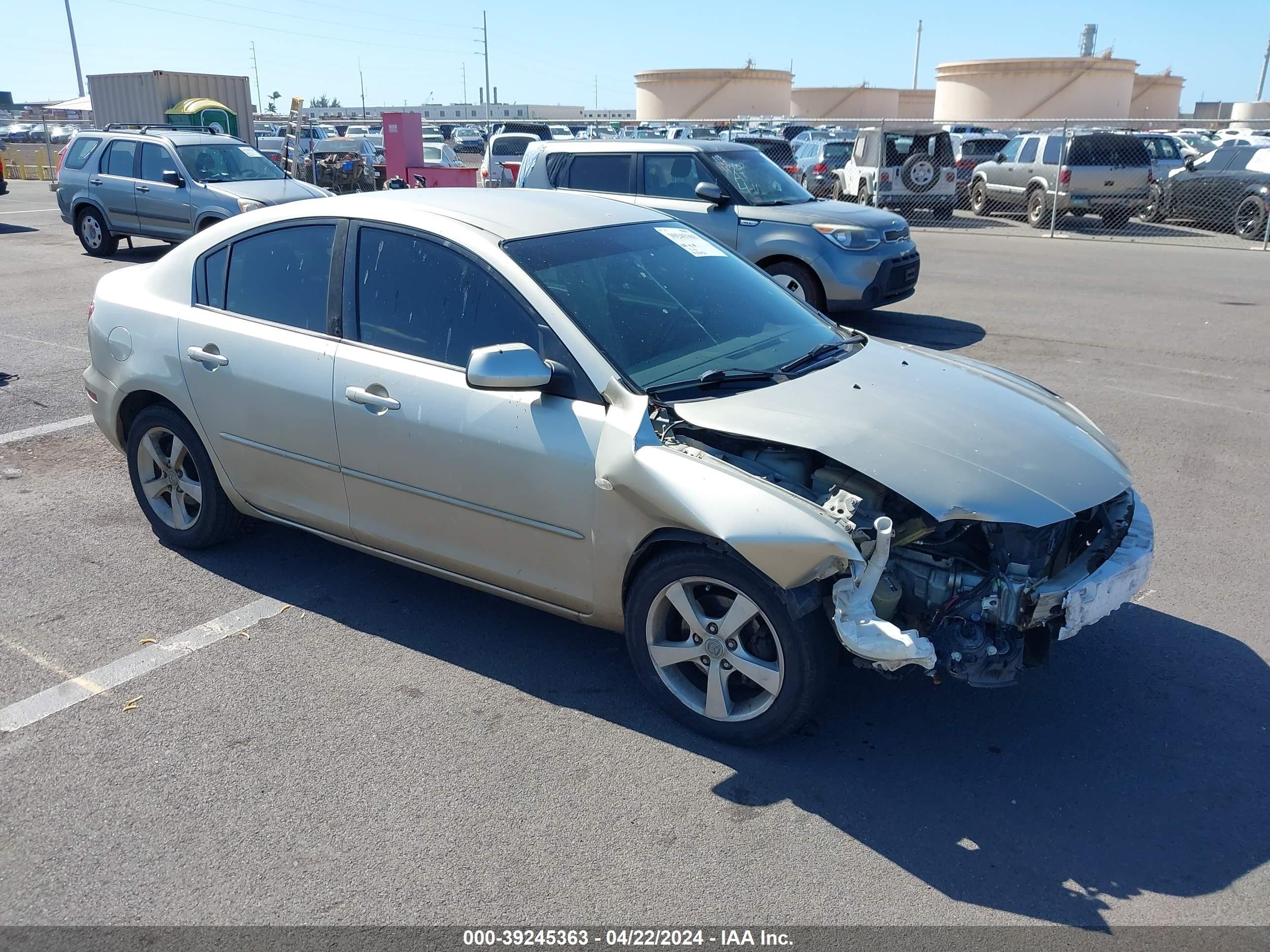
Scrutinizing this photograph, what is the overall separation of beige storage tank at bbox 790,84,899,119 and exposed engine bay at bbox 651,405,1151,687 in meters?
63.2

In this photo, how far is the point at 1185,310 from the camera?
11.6 m

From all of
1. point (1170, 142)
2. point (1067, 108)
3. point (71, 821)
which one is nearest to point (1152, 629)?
point (71, 821)

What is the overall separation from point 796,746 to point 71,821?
7.77 feet

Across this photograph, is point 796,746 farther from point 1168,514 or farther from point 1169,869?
point 1168,514

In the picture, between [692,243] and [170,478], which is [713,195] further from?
[170,478]

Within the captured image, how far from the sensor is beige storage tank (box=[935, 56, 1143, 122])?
50.7m

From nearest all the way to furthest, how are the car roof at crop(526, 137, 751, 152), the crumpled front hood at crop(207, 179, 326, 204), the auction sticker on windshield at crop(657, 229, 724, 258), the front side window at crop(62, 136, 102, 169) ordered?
the auction sticker on windshield at crop(657, 229, 724, 258) → the car roof at crop(526, 137, 751, 152) → the crumpled front hood at crop(207, 179, 326, 204) → the front side window at crop(62, 136, 102, 169)

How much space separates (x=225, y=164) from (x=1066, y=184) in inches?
575

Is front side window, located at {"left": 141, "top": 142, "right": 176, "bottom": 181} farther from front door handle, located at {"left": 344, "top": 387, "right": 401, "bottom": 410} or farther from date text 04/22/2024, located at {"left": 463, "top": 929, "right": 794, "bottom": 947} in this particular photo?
date text 04/22/2024, located at {"left": 463, "top": 929, "right": 794, "bottom": 947}

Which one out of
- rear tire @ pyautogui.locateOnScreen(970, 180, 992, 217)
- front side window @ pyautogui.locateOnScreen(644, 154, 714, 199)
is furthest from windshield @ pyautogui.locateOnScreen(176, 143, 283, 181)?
rear tire @ pyautogui.locateOnScreen(970, 180, 992, 217)

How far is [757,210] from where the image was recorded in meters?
10.4

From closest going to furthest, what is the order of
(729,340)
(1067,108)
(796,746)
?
(796,746)
(729,340)
(1067,108)

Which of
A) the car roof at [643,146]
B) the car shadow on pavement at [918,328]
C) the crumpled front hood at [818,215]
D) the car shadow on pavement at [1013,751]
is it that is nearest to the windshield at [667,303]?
the car shadow on pavement at [1013,751]

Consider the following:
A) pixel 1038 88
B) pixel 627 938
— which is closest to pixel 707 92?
pixel 1038 88
